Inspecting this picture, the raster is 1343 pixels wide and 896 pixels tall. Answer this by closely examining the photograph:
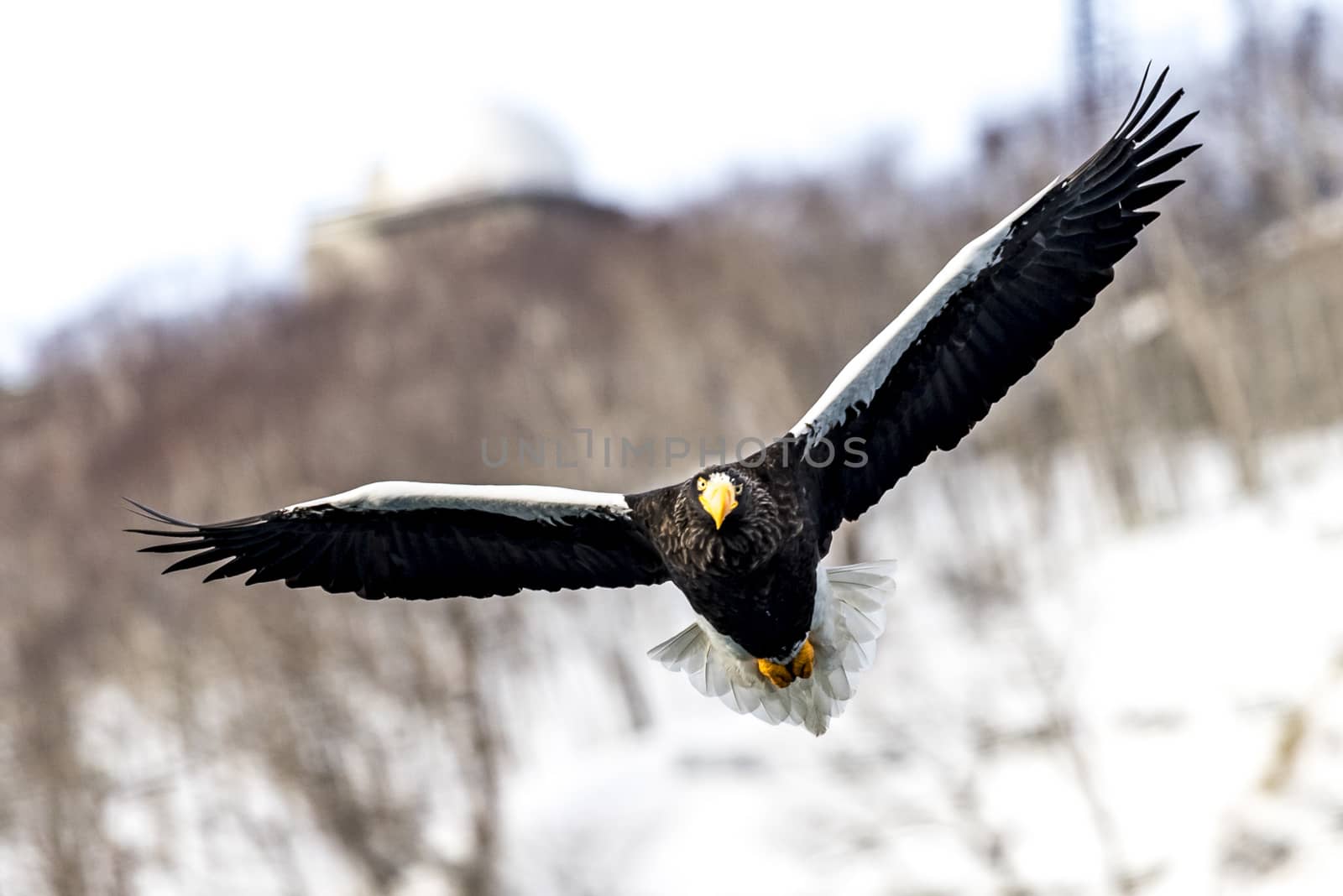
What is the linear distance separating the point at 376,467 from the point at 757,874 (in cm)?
935

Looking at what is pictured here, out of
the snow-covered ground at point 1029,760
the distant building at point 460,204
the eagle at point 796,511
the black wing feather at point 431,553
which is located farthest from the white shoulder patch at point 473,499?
the distant building at point 460,204

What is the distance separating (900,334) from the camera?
4992mm

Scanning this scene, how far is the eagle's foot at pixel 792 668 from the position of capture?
17.6 feet

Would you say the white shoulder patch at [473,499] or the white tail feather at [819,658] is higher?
the white shoulder patch at [473,499]

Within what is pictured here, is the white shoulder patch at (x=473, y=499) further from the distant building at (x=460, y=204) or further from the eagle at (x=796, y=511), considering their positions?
the distant building at (x=460, y=204)

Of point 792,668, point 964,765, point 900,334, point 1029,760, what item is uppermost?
point 900,334

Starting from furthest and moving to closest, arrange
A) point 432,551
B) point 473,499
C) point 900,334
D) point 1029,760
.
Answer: point 1029,760 → point 432,551 → point 473,499 → point 900,334

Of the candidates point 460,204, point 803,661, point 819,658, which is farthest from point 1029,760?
point 460,204

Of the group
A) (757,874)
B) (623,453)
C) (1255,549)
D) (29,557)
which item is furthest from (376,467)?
(1255,549)

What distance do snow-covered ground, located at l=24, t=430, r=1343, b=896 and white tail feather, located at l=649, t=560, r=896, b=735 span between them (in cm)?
1034

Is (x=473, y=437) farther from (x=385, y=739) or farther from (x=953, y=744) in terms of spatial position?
(x=953, y=744)

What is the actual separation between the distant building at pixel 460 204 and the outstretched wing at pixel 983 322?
33900 millimetres

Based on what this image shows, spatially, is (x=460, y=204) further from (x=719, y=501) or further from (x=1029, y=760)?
(x=719, y=501)

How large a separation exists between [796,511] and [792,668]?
3.15 feet
